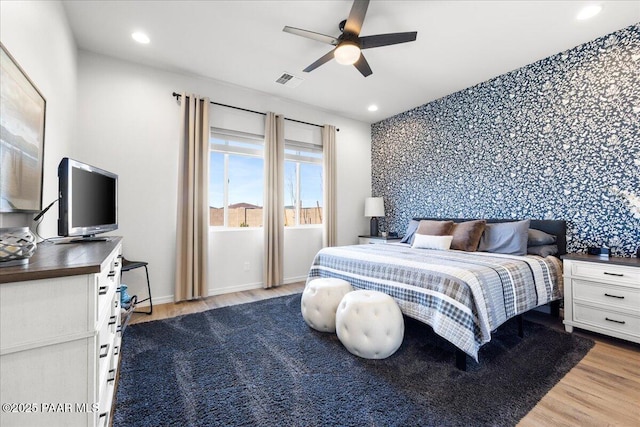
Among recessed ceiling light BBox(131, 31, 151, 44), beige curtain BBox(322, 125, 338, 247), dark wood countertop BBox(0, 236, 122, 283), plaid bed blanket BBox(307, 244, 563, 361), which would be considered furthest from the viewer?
beige curtain BBox(322, 125, 338, 247)

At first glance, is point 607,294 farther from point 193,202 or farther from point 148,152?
point 148,152

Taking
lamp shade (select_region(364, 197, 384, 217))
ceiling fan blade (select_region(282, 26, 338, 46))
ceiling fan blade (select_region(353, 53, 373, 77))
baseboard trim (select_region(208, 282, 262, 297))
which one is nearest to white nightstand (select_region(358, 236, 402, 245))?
lamp shade (select_region(364, 197, 384, 217))

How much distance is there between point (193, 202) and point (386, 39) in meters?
2.72

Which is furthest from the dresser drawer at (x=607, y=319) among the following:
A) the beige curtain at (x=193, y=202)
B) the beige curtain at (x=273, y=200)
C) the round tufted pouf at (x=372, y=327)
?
the beige curtain at (x=193, y=202)

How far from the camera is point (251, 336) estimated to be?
2.43 m

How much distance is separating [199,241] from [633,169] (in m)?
4.53

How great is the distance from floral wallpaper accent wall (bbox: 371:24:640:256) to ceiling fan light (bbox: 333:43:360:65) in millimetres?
2232

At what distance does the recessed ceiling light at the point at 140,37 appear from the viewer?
106 inches

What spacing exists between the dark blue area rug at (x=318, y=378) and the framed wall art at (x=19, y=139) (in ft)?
4.06

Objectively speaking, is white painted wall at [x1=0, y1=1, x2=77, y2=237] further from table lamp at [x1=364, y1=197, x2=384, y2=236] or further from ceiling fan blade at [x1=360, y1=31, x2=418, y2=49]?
table lamp at [x1=364, y1=197, x2=384, y2=236]

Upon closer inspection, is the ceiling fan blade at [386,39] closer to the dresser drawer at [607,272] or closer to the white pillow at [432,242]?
the white pillow at [432,242]

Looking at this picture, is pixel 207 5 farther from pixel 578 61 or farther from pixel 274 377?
pixel 578 61

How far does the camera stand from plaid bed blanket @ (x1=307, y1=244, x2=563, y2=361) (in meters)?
1.86

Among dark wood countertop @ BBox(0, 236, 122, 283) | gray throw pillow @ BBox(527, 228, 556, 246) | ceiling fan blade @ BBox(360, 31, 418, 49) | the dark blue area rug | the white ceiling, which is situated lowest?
the dark blue area rug
